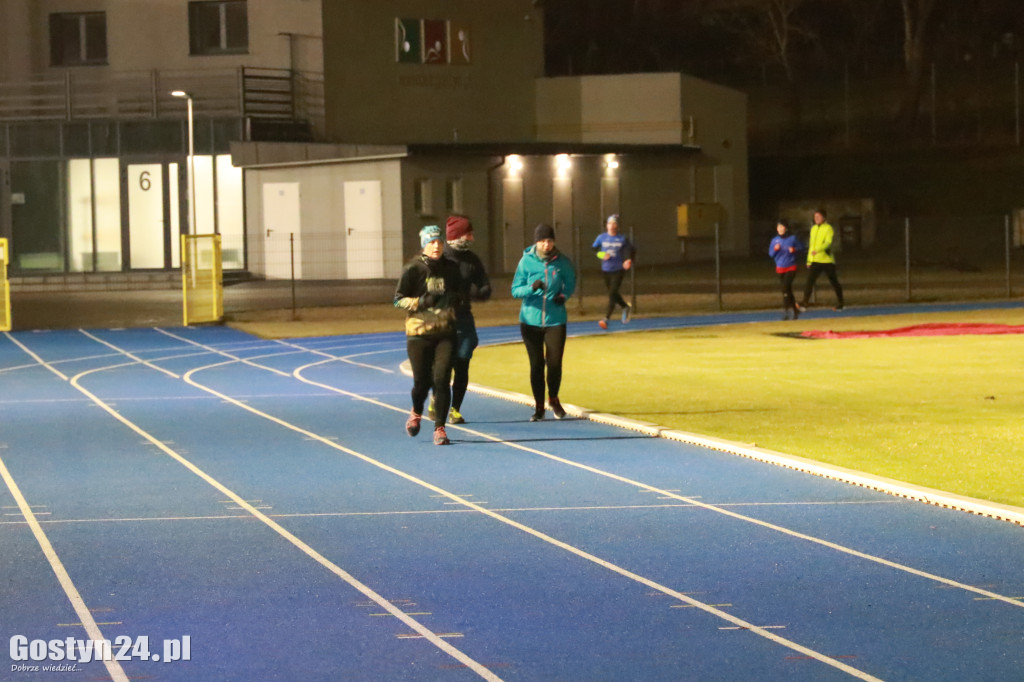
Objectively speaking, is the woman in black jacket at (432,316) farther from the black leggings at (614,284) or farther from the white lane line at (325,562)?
the black leggings at (614,284)

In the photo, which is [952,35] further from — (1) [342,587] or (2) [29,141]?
(1) [342,587]

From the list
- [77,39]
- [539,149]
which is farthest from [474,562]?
[77,39]

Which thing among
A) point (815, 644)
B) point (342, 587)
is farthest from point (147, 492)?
point (815, 644)

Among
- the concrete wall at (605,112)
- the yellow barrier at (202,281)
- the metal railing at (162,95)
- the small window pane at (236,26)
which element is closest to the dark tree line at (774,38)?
the concrete wall at (605,112)

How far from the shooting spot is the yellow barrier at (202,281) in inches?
1196

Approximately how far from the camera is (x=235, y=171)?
145ft

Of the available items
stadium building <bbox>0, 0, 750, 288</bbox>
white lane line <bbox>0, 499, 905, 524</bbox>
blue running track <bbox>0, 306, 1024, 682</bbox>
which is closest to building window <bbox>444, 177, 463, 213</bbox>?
stadium building <bbox>0, 0, 750, 288</bbox>

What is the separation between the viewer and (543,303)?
14938 millimetres

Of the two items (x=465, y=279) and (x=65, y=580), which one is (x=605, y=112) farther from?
(x=65, y=580)

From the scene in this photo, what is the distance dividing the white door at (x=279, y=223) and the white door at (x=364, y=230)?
1.68 meters

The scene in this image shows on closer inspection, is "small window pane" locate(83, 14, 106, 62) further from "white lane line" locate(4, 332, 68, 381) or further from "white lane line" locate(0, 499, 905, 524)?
"white lane line" locate(0, 499, 905, 524)

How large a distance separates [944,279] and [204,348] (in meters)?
23.5

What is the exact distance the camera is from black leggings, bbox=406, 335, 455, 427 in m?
13.4

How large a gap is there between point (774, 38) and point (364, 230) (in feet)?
145
